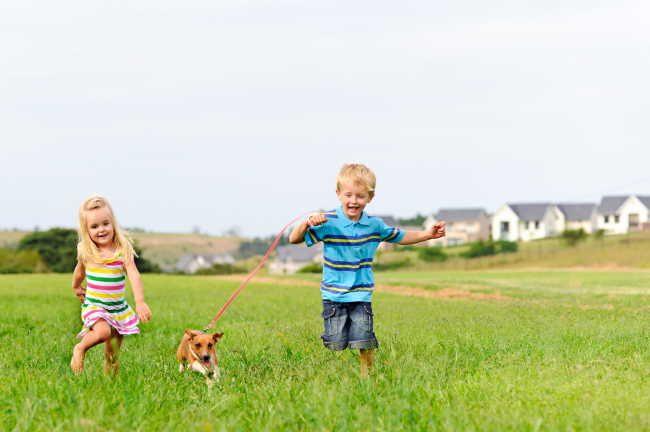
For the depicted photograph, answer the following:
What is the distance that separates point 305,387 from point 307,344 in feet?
10.5

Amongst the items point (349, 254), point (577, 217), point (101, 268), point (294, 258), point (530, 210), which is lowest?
point (294, 258)

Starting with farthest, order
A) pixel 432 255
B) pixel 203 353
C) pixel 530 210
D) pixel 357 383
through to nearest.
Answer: pixel 530 210 → pixel 432 255 → pixel 203 353 → pixel 357 383

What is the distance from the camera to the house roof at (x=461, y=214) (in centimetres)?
11100

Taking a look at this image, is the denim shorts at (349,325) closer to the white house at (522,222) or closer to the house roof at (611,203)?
the white house at (522,222)

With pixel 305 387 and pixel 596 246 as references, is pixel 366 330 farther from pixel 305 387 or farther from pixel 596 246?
pixel 596 246

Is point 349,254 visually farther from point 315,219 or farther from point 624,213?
point 624,213

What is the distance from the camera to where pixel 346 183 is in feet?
23.8

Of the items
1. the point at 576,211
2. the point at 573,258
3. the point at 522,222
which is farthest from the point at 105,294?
the point at 576,211

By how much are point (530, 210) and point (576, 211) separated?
9.26 m

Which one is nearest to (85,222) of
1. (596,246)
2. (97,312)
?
(97,312)

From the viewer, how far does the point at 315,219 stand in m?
7.02

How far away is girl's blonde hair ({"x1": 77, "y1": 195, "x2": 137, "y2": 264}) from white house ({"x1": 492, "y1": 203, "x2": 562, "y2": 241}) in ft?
335

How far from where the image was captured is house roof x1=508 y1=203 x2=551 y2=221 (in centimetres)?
Result: 10562

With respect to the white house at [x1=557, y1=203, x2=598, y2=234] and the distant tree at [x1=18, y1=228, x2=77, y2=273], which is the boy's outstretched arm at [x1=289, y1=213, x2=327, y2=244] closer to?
the distant tree at [x1=18, y1=228, x2=77, y2=273]
